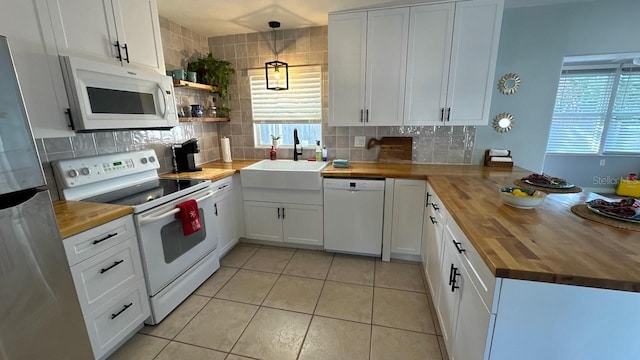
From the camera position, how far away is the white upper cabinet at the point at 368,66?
94.6 inches

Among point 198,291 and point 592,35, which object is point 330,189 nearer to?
point 198,291

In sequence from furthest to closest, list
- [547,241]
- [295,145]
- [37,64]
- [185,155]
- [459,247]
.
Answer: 1. [295,145]
2. [185,155]
3. [37,64]
4. [459,247]
5. [547,241]

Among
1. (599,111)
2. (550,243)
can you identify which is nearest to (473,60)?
(550,243)

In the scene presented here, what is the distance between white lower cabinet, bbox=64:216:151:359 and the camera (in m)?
1.37

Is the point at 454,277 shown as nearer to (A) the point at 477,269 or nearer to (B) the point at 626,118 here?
(A) the point at 477,269

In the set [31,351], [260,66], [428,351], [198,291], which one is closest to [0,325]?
[31,351]

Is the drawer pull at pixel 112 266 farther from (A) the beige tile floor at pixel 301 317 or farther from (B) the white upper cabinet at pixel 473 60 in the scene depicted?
(B) the white upper cabinet at pixel 473 60

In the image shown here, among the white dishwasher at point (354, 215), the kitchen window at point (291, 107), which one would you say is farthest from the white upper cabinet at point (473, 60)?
the kitchen window at point (291, 107)

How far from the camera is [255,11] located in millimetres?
2457

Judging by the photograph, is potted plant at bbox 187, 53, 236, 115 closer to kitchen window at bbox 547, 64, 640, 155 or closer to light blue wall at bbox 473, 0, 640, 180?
light blue wall at bbox 473, 0, 640, 180

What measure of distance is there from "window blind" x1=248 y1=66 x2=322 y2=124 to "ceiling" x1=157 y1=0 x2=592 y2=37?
0.50 m

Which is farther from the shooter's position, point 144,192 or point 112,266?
point 144,192

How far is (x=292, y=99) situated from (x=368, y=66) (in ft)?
3.39

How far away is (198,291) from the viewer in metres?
2.22
